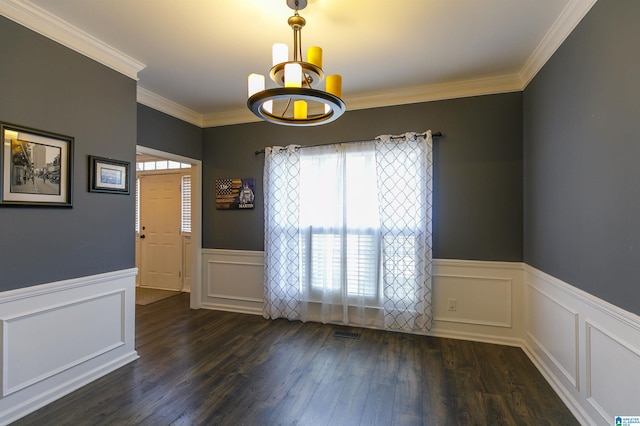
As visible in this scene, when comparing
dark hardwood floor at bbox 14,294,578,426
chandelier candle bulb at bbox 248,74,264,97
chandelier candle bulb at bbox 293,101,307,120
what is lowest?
dark hardwood floor at bbox 14,294,578,426

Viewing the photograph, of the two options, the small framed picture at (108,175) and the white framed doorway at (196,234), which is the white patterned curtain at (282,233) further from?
the small framed picture at (108,175)

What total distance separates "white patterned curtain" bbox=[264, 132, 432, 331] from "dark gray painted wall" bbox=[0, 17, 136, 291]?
1632 millimetres

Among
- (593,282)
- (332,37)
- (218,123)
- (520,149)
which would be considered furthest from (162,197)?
(593,282)

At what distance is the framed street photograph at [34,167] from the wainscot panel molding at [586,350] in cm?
361

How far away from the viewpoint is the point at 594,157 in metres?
1.80

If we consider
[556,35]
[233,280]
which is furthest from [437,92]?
[233,280]

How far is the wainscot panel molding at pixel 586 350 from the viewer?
5.04 ft

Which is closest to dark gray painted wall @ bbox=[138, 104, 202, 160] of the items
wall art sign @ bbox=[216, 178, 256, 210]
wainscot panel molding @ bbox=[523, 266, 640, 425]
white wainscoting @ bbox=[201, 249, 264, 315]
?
wall art sign @ bbox=[216, 178, 256, 210]

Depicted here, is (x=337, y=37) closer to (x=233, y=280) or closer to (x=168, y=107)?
(x=168, y=107)

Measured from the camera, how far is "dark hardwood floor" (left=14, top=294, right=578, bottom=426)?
1987mm

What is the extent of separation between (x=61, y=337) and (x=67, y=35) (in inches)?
88.9

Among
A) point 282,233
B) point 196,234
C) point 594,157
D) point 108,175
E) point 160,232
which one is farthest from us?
point 160,232

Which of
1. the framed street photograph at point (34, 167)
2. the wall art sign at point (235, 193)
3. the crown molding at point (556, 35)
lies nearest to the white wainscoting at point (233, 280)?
the wall art sign at point (235, 193)

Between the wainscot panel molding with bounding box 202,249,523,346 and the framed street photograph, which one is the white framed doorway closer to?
the framed street photograph
